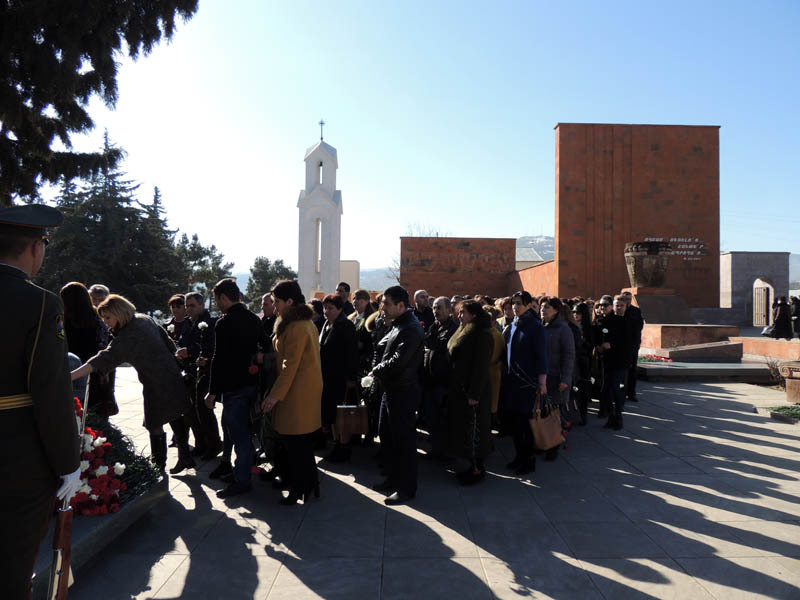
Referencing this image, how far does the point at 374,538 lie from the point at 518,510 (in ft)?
3.98

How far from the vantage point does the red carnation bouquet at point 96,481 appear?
11.0 feet

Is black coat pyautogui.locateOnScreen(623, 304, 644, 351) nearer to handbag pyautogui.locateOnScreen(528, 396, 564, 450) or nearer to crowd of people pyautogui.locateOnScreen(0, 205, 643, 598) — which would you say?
crowd of people pyautogui.locateOnScreen(0, 205, 643, 598)

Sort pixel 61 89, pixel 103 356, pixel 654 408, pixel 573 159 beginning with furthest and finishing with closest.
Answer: pixel 573 159 → pixel 654 408 → pixel 61 89 → pixel 103 356

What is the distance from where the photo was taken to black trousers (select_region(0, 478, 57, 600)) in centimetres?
175

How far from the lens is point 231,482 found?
450 cm

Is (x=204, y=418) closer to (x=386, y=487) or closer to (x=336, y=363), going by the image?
(x=336, y=363)

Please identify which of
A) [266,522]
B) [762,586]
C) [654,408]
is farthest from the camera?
[654,408]

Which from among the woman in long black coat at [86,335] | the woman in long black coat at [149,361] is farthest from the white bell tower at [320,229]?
the woman in long black coat at [149,361]

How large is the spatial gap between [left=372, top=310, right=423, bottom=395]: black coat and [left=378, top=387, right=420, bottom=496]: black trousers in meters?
0.06

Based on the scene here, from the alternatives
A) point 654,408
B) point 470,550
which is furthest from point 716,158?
point 470,550

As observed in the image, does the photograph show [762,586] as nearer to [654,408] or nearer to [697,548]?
[697,548]

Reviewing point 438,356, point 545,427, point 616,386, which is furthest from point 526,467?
point 616,386

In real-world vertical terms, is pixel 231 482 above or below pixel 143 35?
below

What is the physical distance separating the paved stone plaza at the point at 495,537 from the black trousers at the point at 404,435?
222mm
